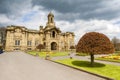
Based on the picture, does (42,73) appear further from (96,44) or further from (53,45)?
(53,45)

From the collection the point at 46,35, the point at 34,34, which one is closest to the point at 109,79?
the point at 46,35

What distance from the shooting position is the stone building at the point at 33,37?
64312 millimetres

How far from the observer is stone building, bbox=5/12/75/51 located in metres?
64.3

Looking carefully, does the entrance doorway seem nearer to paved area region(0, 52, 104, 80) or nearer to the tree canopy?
the tree canopy

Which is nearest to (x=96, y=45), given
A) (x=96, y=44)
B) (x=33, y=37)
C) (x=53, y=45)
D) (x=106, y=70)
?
(x=96, y=44)

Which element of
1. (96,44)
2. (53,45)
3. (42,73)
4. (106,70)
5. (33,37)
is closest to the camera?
(42,73)

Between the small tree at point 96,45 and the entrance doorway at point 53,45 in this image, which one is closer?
the small tree at point 96,45

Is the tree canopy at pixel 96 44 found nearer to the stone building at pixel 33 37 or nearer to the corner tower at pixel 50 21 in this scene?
the stone building at pixel 33 37

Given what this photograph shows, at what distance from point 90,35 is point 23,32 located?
53401mm

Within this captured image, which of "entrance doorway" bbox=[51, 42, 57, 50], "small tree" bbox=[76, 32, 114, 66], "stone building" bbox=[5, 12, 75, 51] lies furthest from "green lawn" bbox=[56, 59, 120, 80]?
"entrance doorway" bbox=[51, 42, 57, 50]

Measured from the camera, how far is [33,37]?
7150 centimetres

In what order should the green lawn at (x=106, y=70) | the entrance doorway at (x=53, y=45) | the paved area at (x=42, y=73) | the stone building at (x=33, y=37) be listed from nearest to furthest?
the paved area at (x=42, y=73)
the green lawn at (x=106, y=70)
the stone building at (x=33, y=37)
the entrance doorway at (x=53, y=45)

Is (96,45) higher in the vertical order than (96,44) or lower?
lower

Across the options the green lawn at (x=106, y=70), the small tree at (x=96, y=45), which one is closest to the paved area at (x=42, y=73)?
the green lawn at (x=106, y=70)
